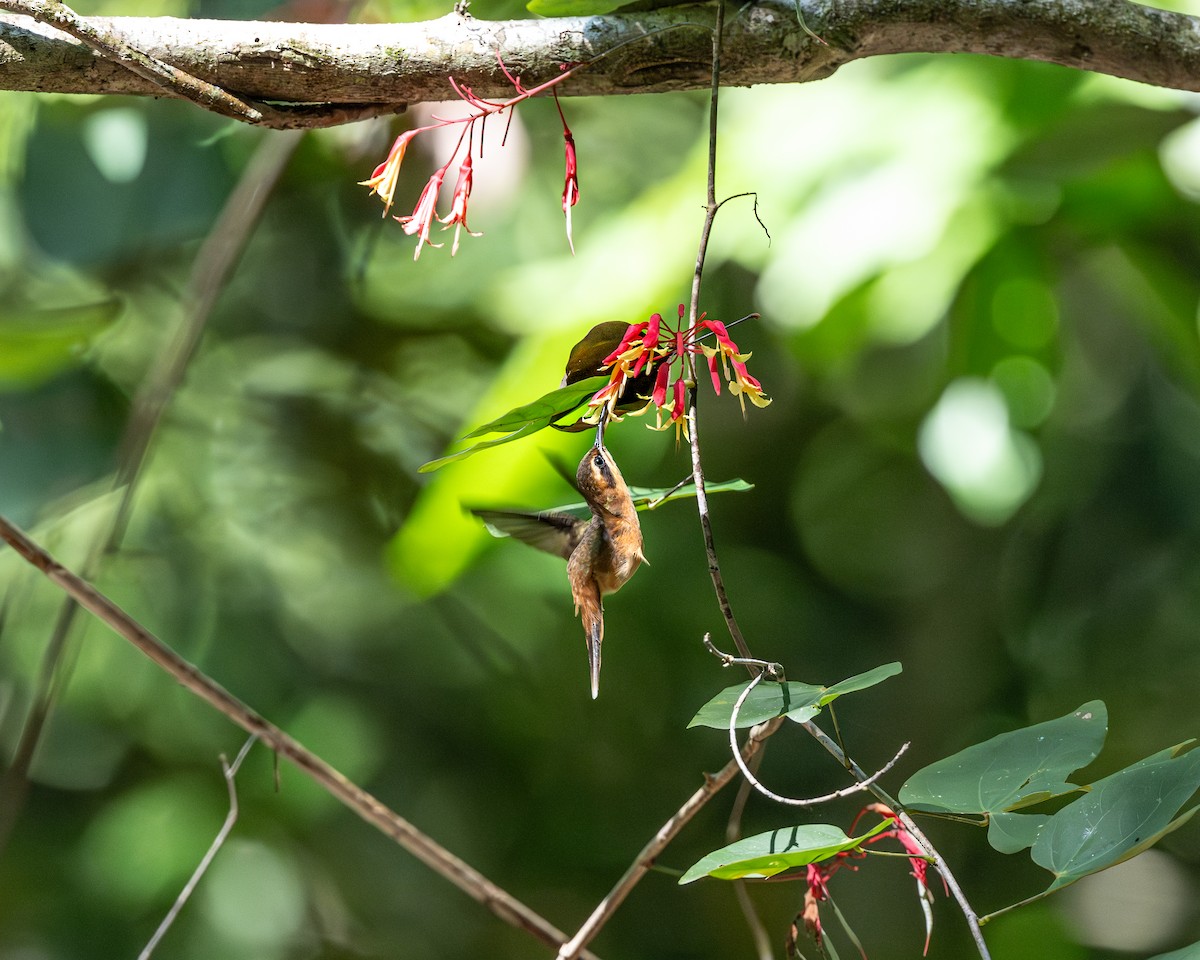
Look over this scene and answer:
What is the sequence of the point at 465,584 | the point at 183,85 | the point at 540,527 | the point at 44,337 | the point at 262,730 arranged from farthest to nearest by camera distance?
the point at 465,584 → the point at 44,337 → the point at 262,730 → the point at 540,527 → the point at 183,85

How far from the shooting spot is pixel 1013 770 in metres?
0.42

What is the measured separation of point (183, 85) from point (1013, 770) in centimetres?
47

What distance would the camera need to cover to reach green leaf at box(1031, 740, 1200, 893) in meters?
0.36

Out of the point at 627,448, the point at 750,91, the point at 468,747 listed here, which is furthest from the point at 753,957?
Result: the point at 750,91

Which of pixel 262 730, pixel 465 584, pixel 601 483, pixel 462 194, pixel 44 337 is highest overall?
pixel 462 194

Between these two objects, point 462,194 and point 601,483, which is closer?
point 601,483

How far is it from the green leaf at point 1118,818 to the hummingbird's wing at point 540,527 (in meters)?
0.29

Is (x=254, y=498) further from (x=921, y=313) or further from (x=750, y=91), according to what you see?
(x=921, y=313)

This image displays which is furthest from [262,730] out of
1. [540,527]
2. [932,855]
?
[932,855]

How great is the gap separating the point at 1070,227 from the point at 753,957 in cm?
123

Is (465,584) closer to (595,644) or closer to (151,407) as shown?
(151,407)

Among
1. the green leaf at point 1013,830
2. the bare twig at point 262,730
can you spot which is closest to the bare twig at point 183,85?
the bare twig at point 262,730

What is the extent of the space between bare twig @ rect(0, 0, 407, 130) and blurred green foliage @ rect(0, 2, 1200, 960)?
863 millimetres

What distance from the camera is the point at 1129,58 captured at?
0.53 meters
